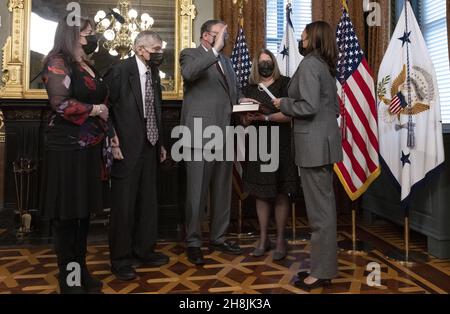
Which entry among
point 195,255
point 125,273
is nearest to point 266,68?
point 195,255

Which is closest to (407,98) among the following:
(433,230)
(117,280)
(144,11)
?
(433,230)

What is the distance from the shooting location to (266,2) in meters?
4.61

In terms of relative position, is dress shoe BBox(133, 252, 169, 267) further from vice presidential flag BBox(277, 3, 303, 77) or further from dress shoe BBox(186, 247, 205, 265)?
vice presidential flag BBox(277, 3, 303, 77)

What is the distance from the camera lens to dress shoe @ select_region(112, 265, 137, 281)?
244 cm

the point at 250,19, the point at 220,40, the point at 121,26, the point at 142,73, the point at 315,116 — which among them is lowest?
the point at 315,116

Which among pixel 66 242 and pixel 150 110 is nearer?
pixel 66 242

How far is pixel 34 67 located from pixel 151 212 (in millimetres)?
2526

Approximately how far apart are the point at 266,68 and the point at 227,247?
139cm

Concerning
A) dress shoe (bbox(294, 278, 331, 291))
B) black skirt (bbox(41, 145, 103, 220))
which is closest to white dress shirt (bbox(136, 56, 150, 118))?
black skirt (bbox(41, 145, 103, 220))

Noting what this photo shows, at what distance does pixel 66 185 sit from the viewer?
204 centimetres

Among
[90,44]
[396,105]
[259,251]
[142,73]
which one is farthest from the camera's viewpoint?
[396,105]

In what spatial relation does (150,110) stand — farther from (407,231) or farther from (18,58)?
(18,58)

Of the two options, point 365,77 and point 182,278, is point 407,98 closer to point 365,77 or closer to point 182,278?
Result: point 365,77

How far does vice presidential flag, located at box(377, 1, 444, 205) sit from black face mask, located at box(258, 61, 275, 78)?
102 cm
